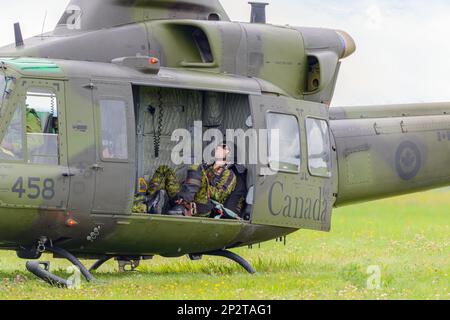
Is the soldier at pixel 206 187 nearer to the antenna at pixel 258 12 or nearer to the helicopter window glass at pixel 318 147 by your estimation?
the helicopter window glass at pixel 318 147

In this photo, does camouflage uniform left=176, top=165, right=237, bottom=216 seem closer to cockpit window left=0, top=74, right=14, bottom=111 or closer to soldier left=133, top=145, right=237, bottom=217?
soldier left=133, top=145, right=237, bottom=217

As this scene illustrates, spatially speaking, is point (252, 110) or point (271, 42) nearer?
point (252, 110)

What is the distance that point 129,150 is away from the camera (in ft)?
41.9

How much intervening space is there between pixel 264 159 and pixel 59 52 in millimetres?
2680

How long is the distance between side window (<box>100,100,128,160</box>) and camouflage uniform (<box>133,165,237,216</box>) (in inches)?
35.1

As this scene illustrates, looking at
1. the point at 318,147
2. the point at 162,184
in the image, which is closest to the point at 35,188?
the point at 162,184

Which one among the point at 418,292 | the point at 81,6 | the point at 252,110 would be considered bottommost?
the point at 418,292

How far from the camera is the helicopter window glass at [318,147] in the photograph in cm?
1428

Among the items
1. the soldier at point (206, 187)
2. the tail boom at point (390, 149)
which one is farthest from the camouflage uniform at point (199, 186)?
the tail boom at point (390, 149)

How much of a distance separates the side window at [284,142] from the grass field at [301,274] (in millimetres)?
1331

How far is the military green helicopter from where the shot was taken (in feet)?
40.5

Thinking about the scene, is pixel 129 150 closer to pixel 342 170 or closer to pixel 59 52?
pixel 59 52
